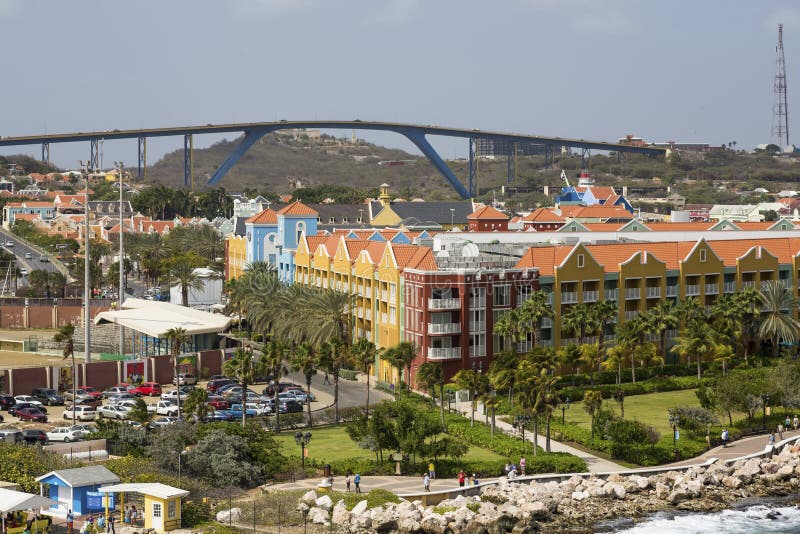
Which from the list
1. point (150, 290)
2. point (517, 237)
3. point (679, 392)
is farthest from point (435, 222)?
point (679, 392)

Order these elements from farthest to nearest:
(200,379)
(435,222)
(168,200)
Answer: (168,200) < (435,222) < (200,379)

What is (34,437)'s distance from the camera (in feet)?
195

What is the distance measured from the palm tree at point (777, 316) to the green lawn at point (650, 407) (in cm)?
955

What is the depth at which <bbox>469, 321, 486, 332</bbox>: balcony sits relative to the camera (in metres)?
75.9

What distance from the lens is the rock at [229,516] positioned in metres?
47.7

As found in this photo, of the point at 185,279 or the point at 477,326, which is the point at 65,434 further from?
the point at 185,279

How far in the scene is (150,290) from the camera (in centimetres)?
13000

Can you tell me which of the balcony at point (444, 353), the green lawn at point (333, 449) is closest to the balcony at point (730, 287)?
the balcony at point (444, 353)

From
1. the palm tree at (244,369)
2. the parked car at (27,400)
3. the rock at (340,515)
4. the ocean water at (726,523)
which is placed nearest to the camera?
the rock at (340,515)

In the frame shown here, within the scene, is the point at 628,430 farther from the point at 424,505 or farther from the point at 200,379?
the point at 200,379

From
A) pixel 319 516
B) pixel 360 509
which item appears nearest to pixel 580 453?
pixel 360 509

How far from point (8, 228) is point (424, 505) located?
137 m

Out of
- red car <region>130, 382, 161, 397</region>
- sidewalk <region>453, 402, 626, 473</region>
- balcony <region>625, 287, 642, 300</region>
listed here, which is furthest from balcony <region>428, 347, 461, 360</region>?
red car <region>130, 382, 161, 397</region>

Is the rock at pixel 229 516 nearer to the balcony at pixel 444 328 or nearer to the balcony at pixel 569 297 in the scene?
the balcony at pixel 444 328
